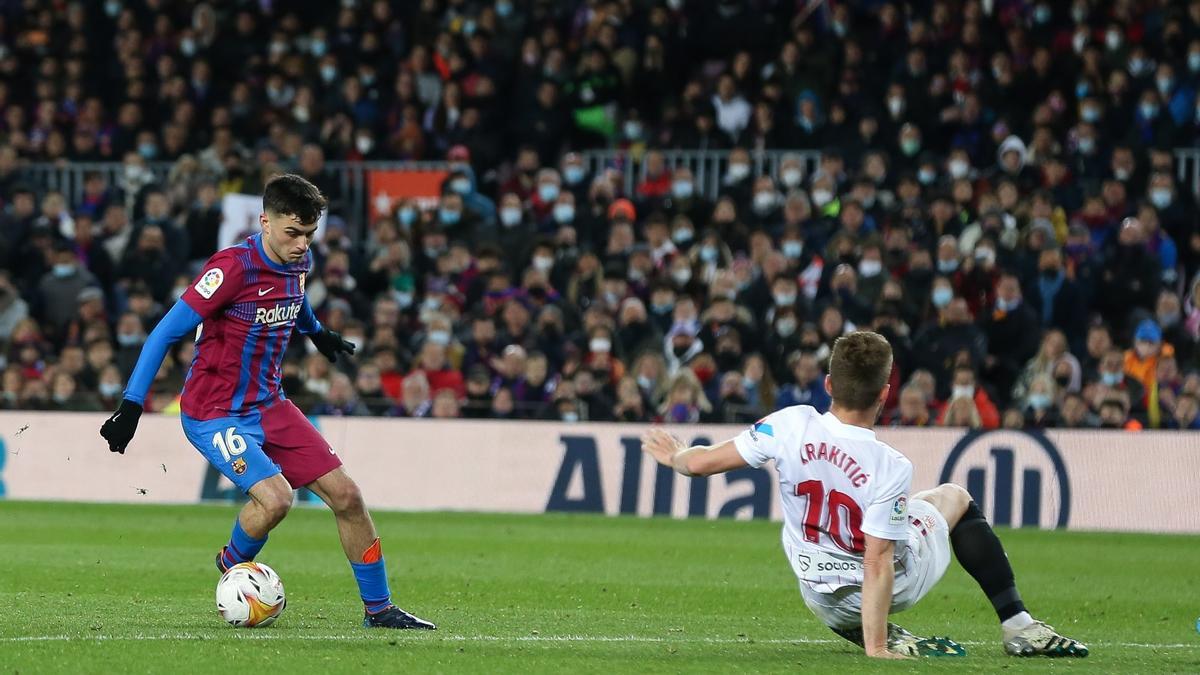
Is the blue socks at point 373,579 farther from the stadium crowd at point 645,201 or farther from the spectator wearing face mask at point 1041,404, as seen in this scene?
the spectator wearing face mask at point 1041,404

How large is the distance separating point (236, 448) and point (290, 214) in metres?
1.10

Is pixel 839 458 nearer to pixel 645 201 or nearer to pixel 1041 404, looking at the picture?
pixel 1041 404

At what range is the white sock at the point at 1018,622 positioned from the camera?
790cm

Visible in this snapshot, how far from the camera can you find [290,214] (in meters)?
8.49

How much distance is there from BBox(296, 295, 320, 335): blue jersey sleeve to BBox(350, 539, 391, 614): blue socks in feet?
4.10

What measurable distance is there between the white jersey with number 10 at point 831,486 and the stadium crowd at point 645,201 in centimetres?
993

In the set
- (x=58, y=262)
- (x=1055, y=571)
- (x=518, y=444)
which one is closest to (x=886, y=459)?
(x=1055, y=571)

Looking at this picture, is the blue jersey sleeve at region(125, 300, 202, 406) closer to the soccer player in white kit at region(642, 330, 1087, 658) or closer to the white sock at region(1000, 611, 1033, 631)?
the soccer player in white kit at region(642, 330, 1087, 658)

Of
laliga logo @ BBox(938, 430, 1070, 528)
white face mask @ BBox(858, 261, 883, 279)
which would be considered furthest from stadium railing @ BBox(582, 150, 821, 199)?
laliga logo @ BBox(938, 430, 1070, 528)

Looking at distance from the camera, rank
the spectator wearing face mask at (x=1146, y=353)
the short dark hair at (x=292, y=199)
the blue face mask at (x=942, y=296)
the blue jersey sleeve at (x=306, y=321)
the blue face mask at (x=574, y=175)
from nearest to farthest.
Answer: the short dark hair at (x=292, y=199) → the blue jersey sleeve at (x=306, y=321) → the spectator wearing face mask at (x=1146, y=353) → the blue face mask at (x=942, y=296) → the blue face mask at (x=574, y=175)

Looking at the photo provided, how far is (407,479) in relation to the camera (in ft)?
59.6

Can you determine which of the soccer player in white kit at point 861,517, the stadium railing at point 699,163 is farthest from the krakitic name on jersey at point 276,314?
the stadium railing at point 699,163

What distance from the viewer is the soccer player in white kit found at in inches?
291

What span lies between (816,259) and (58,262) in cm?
864
